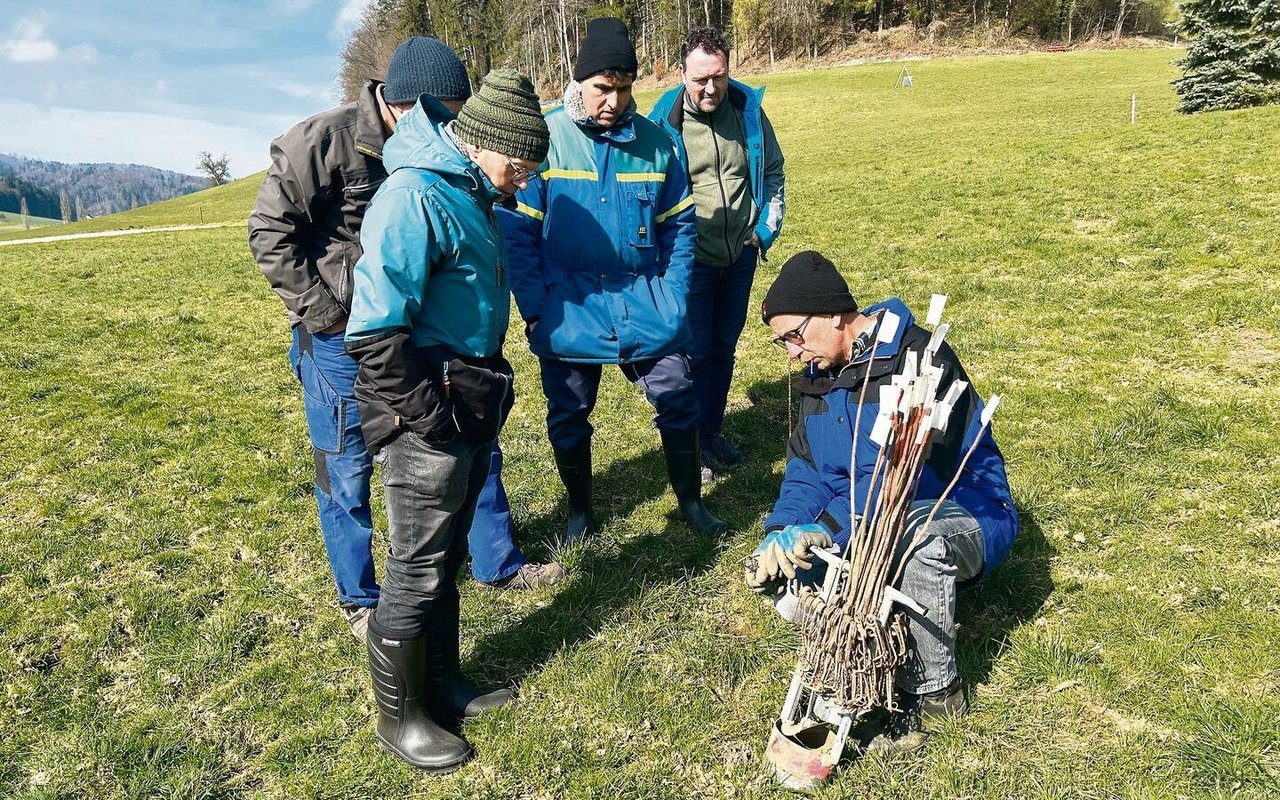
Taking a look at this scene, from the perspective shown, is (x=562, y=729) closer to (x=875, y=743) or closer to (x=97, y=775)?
(x=875, y=743)

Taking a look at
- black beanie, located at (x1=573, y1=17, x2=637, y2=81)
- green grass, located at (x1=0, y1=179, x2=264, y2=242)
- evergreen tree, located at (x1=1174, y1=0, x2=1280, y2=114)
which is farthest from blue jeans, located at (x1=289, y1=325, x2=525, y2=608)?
green grass, located at (x1=0, y1=179, x2=264, y2=242)

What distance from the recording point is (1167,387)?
568 cm

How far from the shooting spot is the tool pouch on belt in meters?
2.61

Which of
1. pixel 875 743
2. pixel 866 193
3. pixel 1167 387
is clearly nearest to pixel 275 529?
pixel 875 743

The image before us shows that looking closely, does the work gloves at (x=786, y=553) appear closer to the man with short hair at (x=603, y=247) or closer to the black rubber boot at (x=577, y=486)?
the man with short hair at (x=603, y=247)

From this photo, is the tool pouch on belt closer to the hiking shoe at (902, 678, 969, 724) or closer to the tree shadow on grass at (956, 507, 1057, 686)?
the hiking shoe at (902, 678, 969, 724)

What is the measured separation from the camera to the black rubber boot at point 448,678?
2963mm

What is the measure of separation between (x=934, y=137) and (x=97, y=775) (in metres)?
21.6

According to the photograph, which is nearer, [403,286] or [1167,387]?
[403,286]

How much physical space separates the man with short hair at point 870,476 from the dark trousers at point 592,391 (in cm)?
91

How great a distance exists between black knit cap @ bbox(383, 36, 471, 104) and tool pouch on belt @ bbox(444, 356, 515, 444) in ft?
3.60

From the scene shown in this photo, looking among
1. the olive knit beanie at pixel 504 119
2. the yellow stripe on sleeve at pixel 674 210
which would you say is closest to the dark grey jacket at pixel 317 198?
the olive knit beanie at pixel 504 119

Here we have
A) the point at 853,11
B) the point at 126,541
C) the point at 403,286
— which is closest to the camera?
the point at 403,286

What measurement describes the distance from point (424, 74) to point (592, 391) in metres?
→ 1.72
